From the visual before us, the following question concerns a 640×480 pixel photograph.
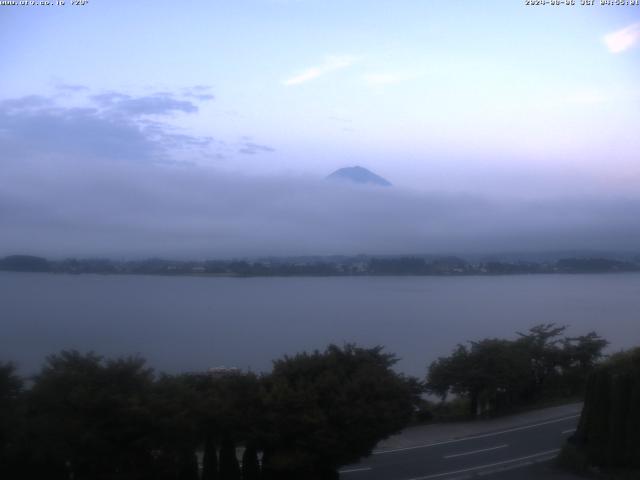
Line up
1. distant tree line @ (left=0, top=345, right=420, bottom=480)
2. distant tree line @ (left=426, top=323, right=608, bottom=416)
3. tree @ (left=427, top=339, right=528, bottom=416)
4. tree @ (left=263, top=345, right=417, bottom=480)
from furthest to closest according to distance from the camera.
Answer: distant tree line @ (left=426, top=323, right=608, bottom=416) < tree @ (left=427, top=339, right=528, bottom=416) < tree @ (left=263, top=345, right=417, bottom=480) < distant tree line @ (left=0, top=345, right=420, bottom=480)

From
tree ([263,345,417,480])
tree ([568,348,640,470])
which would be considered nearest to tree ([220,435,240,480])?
tree ([263,345,417,480])

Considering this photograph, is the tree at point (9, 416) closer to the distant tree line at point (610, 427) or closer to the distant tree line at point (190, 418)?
the distant tree line at point (190, 418)

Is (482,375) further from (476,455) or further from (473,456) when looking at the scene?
(473,456)

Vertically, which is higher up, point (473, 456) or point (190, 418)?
point (190, 418)

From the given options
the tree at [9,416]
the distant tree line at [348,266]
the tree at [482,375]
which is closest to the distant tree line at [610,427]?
the tree at [482,375]

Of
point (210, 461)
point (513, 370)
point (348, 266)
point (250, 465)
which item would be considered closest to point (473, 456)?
point (250, 465)

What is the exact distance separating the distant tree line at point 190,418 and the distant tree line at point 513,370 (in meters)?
9.82

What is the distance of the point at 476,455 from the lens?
1662 centimetres

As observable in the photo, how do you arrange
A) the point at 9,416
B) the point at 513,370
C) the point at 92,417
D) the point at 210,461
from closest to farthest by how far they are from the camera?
1. the point at 9,416
2. the point at 92,417
3. the point at 210,461
4. the point at 513,370

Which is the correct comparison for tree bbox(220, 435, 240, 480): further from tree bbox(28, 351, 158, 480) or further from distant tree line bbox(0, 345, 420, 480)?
tree bbox(28, 351, 158, 480)

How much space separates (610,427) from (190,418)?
8.50 meters

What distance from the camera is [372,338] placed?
33750 mm

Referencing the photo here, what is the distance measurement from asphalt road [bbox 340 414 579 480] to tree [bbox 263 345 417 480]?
2.59 meters

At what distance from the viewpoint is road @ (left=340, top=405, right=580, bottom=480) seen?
14.9 metres
